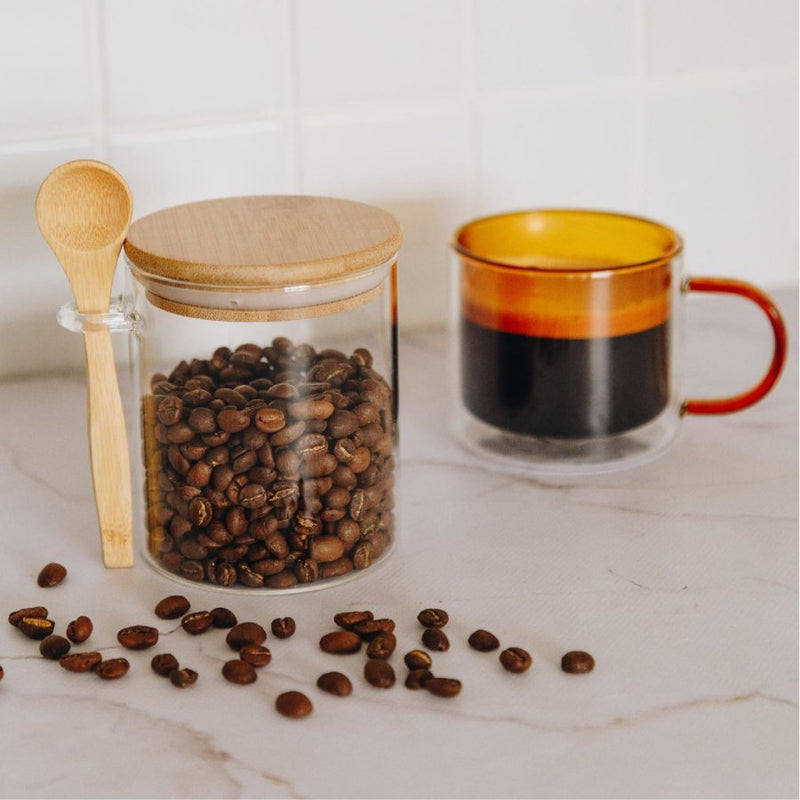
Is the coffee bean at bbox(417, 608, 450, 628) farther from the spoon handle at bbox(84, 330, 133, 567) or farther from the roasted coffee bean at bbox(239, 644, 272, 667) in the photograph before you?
the spoon handle at bbox(84, 330, 133, 567)

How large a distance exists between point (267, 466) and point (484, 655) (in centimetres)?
17

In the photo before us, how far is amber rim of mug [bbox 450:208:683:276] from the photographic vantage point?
0.86m

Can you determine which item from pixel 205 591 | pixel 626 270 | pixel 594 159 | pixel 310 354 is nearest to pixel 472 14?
pixel 594 159

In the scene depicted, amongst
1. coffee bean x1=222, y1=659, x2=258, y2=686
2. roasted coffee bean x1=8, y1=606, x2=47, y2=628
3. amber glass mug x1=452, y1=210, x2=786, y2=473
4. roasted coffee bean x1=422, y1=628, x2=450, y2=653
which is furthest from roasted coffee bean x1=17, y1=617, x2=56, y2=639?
amber glass mug x1=452, y1=210, x2=786, y2=473

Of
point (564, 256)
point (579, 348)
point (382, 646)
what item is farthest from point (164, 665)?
point (564, 256)

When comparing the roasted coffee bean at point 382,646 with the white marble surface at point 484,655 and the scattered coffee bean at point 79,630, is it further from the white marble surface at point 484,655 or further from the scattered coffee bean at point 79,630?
the scattered coffee bean at point 79,630

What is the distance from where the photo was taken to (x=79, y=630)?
676 millimetres

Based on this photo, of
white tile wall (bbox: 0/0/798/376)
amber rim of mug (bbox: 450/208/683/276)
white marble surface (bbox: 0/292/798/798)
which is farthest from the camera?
white tile wall (bbox: 0/0/798/376)

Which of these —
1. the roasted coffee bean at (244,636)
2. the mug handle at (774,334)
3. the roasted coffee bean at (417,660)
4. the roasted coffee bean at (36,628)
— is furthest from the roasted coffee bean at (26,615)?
the mug handle at (774,334)

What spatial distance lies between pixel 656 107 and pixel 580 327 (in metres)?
0.37

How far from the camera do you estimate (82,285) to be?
72cm

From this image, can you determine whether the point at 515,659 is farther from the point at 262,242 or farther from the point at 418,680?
the point at 262,242

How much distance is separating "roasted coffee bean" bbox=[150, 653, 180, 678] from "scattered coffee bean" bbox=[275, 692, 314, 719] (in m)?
0.06

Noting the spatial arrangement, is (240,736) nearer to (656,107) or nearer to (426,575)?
(426,575)
